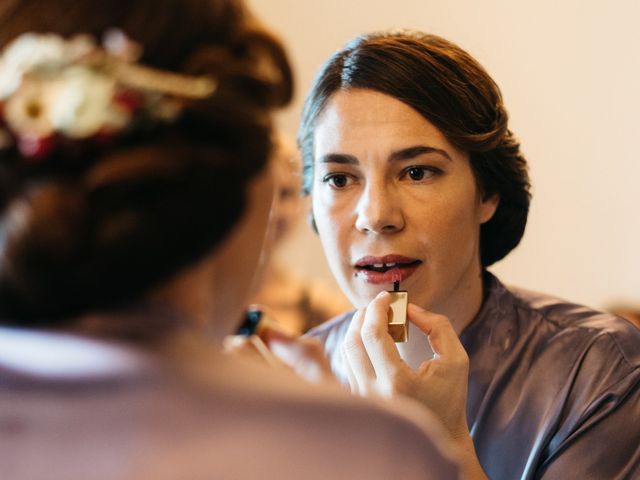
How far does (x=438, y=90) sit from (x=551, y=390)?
477mm

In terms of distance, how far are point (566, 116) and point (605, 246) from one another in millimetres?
422

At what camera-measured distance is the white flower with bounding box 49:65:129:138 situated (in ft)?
2.36

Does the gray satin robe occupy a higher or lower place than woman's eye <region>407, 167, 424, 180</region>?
lower

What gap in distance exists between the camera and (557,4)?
105 inches

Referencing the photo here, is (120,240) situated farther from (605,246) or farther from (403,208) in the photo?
(605,246)

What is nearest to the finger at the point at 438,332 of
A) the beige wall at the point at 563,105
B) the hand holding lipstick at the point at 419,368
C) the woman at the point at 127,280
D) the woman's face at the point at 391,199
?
the hand holding lipstick at the point at 419,368

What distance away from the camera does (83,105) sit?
28.4 inches

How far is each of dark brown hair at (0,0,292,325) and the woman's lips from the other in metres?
0.60

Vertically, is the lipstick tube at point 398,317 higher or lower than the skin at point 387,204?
lower

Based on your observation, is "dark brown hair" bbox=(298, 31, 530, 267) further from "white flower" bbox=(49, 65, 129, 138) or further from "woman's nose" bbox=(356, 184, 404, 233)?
"white flower" bbox=(49, 65, 129, 138)

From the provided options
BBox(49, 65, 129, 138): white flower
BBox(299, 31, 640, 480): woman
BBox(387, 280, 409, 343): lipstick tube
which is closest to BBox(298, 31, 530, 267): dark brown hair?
BBox(299, 31, 640, 480): woman

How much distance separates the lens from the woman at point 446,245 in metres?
1.35

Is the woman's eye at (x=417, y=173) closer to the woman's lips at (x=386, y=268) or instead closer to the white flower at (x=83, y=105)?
the woman's lips at (x=386, y=268)

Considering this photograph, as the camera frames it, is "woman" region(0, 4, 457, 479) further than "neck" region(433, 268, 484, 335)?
No
